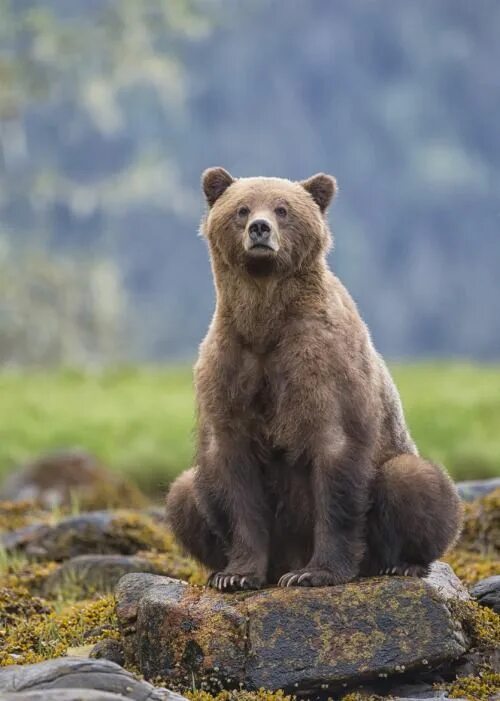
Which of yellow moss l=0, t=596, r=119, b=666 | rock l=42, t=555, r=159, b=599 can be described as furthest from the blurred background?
yellow moss l=0, t=596, r=119, b=666

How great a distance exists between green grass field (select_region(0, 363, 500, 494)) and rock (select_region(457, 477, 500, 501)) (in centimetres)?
565

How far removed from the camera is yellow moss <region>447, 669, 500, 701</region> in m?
6.25

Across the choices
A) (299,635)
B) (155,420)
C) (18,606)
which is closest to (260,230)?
(299,635)

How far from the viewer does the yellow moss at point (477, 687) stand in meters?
6.25

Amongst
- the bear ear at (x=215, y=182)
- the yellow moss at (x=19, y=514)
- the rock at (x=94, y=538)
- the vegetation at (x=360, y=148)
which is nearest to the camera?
the bear ear at (x=215, y=182)

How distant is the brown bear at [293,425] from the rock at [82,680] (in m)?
1.21

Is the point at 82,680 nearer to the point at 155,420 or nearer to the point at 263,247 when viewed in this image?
the point at 263,247

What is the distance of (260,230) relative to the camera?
6.33 meters

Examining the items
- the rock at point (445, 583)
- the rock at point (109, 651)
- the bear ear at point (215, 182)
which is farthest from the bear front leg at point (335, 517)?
the bear ear at point (215, 182)

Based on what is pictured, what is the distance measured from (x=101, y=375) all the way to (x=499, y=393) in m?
7.92

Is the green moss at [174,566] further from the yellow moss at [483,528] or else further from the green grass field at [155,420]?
the green grass field at [155,420]

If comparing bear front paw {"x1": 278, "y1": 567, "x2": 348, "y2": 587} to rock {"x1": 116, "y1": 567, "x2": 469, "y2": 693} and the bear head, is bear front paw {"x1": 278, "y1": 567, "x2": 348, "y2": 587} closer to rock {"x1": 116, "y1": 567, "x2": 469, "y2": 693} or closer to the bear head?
rock {"x1": 116, "y1": 567, "x2": 469, "y2": 693}

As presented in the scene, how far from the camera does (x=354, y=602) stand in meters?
6.31

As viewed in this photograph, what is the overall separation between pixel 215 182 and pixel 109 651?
257cm
